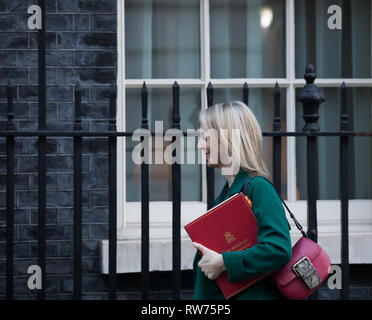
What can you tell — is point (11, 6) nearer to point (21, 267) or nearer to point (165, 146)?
point (165, 146)

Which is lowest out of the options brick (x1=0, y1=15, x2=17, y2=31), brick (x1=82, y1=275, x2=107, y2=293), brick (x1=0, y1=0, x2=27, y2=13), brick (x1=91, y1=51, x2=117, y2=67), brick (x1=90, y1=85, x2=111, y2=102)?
brick (x1=82, y1=275, x2=107, y2=293)

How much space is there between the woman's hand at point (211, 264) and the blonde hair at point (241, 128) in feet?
1.23

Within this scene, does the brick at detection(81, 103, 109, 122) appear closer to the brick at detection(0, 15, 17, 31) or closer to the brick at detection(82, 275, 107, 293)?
the brick at detection(0, 15, 17, 31)

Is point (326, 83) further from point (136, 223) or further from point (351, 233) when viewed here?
point (136, 223)

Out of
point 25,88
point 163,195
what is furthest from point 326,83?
point 25,88

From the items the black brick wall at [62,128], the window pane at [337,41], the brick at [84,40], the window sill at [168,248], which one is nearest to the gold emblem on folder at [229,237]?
the window sill at [168,248]

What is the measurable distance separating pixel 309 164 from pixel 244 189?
100 cm

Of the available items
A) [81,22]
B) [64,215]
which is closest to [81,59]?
[81,22]

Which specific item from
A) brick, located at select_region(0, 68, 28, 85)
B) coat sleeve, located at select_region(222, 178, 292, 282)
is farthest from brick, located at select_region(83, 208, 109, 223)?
coat sleeve, located at select_region(222, 178, 292, 282)

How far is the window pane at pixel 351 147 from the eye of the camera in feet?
16.0

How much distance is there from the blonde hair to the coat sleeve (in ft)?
0.47

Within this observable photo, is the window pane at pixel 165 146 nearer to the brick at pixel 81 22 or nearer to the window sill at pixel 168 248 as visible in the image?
the window sill at pixel 168 248

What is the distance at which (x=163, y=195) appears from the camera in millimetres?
4656

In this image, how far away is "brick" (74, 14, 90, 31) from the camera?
14.5ft
